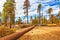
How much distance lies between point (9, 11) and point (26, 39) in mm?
18831

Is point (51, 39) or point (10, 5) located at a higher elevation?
point (10, 5)

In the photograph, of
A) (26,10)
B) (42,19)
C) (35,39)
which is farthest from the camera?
(42,19)

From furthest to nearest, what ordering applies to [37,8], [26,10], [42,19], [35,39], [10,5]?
[42,19]
[37,8]
[26,10]
[10,5]
[35,39]

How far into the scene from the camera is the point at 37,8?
208ft

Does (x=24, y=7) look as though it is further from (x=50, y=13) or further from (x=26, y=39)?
(x=26, y=39)

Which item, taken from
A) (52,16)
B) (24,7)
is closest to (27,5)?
(24,7)

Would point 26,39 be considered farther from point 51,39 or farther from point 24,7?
point 24,7

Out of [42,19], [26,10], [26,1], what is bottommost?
[42,19]

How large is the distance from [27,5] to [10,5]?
1991 cm

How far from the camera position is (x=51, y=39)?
944 cm

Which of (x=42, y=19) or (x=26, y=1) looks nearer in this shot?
(x=26, y=1)

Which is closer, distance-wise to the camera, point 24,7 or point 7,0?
point 7,0

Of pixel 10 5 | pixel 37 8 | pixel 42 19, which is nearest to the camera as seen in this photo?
pixel 10 5

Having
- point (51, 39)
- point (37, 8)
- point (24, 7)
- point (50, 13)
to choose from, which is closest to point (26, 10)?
point (24, 7)
